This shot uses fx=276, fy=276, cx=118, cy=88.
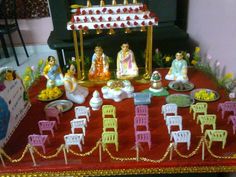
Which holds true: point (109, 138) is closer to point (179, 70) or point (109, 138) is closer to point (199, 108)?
point (199, 108)

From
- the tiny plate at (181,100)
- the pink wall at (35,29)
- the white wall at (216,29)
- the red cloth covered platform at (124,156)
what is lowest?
the pink wall at (35,29)

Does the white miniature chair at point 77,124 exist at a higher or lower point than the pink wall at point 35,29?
higher

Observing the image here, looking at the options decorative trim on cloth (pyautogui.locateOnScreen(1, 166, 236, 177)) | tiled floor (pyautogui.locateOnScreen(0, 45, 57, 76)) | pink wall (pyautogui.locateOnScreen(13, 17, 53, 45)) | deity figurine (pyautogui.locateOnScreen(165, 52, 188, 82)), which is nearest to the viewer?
decorative trim on cloth (pyautogui.locateOnScreen(1, 166, 236, 177))

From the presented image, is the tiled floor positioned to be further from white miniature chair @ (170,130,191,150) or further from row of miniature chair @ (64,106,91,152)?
white miniature chair @ (170,130,191,150)

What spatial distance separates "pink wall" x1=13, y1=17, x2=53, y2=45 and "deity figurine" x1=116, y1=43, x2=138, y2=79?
268 cm

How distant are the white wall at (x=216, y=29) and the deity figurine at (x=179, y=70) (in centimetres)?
27

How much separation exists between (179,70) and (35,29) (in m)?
3.04

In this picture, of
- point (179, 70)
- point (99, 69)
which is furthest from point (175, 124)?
point (99, 69)

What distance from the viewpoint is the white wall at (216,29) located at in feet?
5.48

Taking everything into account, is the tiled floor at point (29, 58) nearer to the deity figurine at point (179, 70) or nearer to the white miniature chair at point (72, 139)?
the deity figurine at point (179, 70)

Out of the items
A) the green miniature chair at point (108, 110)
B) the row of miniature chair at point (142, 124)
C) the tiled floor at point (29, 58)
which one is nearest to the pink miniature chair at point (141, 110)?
the row of miniature chair at point (142, 124)

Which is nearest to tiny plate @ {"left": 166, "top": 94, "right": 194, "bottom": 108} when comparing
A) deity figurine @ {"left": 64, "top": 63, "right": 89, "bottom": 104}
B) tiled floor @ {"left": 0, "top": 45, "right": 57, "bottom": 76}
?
deity figurine @ {"left": 64, "top": 63, "right": 89, "bottom": 104}

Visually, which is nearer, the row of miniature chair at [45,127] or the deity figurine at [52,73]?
the row of miniature chair at [45,127]

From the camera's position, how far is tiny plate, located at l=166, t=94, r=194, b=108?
5.08ft
